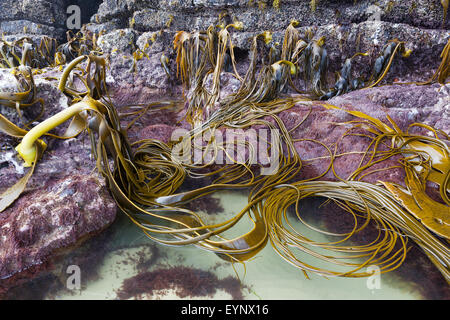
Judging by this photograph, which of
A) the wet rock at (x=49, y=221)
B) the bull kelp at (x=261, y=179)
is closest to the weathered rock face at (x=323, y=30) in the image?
the bull kelp at (x=261, y=179)

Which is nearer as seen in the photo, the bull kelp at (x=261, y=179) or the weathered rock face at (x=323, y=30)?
the bull kelp at (x=261, y=179)

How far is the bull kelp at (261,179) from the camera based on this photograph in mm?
1159

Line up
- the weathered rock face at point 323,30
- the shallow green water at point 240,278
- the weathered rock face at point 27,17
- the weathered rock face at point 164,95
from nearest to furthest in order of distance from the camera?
the shallow green water at point 240,278 < the weathered rock face at point 164,95 < the weathered rock face at point 323,30 < the weathered rock face at point 27,17

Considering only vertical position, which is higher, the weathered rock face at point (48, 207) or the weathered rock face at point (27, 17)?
the weathered rock face at point (27, 17)

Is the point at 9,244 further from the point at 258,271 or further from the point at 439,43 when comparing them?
the point at 439,43

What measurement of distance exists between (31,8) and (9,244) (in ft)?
21.7

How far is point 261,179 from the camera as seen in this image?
1646 millimetres

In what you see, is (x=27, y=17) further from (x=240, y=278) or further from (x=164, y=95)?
(x=240, y=278)

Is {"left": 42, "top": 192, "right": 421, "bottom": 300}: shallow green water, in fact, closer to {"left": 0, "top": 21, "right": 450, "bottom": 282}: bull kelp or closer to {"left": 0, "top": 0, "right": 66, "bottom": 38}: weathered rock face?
{"left": 0, "top": 21, "right": 450, "bottom": 282}: bull kelp

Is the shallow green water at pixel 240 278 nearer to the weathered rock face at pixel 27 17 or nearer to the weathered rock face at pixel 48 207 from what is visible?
the weathered rock face at pixel 48 207

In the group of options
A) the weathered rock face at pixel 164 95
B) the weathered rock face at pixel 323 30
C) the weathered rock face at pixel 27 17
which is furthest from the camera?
the weathered rock face at pixel 27 17

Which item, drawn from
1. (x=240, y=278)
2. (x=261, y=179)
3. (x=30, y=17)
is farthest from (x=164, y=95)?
(x=30, y=17)

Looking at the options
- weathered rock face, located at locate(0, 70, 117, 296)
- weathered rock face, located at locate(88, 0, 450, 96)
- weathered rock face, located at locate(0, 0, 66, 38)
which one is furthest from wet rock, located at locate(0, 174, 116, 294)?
weathered rock face, located at locate(0, 0, 66, 38)
